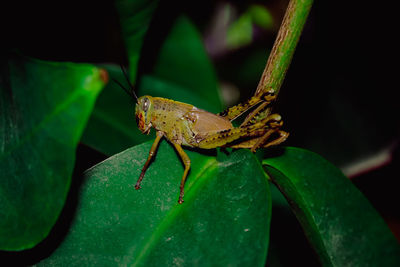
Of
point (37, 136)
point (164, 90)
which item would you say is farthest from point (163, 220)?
point (164, 90)

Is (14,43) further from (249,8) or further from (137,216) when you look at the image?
(249,8)

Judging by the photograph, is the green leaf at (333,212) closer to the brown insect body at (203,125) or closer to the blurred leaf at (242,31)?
the brown insect body at (203,125)

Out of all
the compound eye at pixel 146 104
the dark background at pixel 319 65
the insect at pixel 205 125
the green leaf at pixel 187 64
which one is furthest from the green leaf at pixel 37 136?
the green leaf at pixel 187 64

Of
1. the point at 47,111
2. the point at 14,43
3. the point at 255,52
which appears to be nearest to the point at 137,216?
the point at 47,111

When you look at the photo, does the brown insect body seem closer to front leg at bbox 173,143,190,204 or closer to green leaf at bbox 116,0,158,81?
front leg at bbox 173,143,190,204

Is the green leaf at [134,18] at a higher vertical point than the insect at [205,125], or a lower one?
higher

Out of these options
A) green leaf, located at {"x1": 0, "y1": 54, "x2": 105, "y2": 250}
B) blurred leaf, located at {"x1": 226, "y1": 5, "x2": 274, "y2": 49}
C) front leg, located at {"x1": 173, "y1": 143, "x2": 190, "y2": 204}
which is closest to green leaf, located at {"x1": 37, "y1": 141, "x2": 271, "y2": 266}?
front leg, located at {"x1": 173, "y1": 143, "x2": 190, "y2": 204}

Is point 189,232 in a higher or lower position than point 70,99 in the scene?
lower
